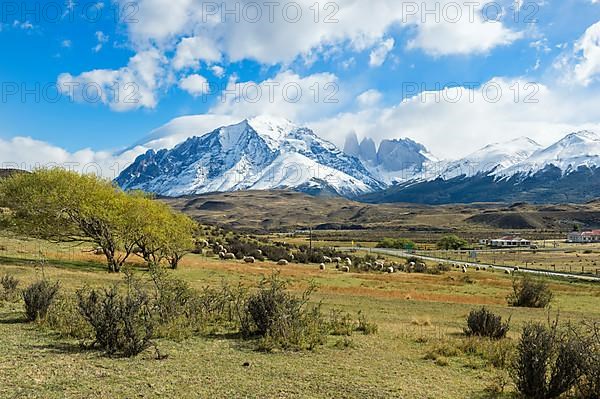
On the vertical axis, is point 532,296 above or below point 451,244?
below

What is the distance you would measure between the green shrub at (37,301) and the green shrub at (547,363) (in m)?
14.1

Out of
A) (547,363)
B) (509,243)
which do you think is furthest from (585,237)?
(547,363)

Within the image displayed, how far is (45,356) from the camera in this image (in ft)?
38.2

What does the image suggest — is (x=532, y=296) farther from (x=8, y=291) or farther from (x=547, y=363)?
(x=8, y=291)

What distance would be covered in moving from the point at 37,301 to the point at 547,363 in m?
14.8

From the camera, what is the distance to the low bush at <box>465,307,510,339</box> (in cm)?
1791

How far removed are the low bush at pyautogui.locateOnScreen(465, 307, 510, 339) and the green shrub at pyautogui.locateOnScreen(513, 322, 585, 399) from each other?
25.6 feet

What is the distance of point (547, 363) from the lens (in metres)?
10.1

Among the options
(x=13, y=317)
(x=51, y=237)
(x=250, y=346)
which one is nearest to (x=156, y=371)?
(x=250, y=346)

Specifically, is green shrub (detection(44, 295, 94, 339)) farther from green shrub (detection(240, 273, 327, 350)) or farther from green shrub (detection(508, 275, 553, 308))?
green shrub (detection(508, 275, 553, 308))

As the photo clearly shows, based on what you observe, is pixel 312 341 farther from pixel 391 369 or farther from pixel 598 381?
pixel 598 381

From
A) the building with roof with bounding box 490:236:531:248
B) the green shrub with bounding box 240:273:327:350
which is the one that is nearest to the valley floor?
the green shrub with bounding box 240:273:327:350

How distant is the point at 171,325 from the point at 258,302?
273cm

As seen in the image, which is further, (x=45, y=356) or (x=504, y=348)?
(x=504, y=348)
